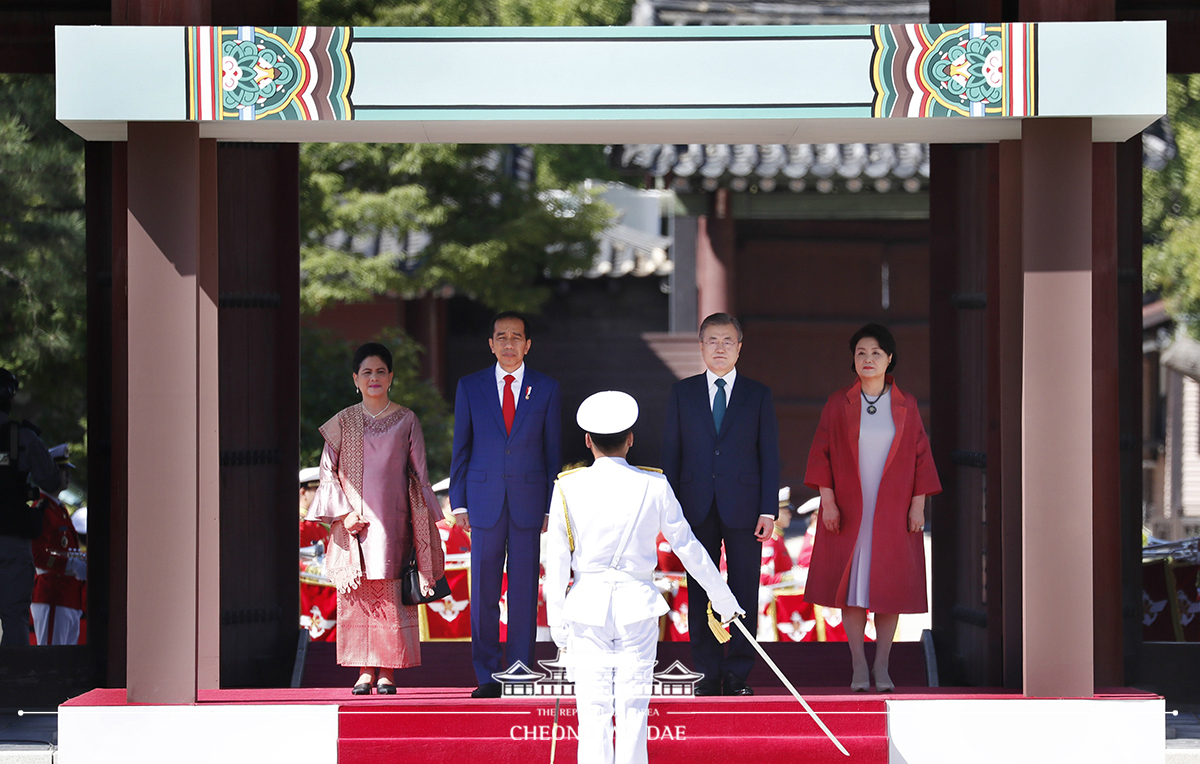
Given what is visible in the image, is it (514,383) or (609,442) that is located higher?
(514,383)

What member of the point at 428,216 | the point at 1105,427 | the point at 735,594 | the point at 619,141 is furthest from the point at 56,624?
the point at 1105,427

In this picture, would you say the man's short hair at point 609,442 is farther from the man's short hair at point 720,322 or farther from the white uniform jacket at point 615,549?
the man's short hair at point 720,322

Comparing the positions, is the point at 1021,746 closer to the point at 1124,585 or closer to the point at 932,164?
the point at 1124,585

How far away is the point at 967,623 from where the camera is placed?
5613 mm

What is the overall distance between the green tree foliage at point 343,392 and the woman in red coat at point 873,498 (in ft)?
15.2

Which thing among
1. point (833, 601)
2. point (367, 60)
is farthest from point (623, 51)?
point (833, 601)

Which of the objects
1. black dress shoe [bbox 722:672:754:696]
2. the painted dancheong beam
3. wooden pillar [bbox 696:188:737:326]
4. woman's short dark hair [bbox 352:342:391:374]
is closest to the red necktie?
woman's short dark hair [bbox 352:342:391:374]

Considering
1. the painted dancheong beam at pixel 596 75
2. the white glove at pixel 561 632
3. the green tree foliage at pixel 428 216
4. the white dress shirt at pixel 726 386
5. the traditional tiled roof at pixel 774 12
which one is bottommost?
the white glove at pixel 561 632

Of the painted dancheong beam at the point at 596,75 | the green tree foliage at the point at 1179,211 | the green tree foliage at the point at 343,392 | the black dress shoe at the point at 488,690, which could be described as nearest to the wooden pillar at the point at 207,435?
the painted dancheong beam at the point at 596,75

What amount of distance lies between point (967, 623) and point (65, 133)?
21.7ft

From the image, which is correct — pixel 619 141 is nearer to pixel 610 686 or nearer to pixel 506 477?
pixel 506 477

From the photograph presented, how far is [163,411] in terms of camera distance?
4.66 metres

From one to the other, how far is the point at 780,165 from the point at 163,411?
5741mm

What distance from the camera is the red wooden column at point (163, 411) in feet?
15.3
